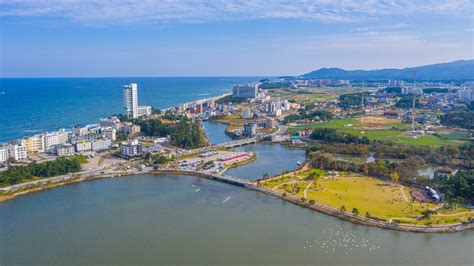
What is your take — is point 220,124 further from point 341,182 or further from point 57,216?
point 57,216

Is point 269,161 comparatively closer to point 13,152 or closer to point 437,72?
point 13,152

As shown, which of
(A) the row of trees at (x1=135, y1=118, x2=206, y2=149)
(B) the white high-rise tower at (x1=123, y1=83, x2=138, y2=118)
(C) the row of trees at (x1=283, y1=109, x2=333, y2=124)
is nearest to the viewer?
(A) the row of trees at (x1=135, y1=118, x2=206, y2=149)

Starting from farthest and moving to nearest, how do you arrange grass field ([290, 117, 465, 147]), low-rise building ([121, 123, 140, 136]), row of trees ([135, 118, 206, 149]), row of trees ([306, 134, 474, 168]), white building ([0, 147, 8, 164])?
→ low-rise building ([121, 123, 140, 136]), grass field ([290, 117, 465, 147]), row of trees ([135, 118, 206, 149]), row of trees ([306, 134, 474, 168]), white building ([0, 147, 8, 164])

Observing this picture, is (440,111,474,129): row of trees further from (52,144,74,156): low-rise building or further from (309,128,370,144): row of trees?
(52,144,74,156): low-rise building

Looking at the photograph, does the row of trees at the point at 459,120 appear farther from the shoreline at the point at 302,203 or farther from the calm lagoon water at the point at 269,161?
the shoreline at the point at 302,203

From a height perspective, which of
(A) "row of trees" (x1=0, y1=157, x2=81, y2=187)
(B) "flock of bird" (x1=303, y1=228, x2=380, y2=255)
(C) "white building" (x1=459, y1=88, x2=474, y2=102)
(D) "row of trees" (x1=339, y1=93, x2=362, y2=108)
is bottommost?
(B) "flock of bird" (x1=303, y1=228, x2=380, y2=255)

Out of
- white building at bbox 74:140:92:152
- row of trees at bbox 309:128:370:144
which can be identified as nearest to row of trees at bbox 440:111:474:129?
row of trees at bbox 309:128:370:144

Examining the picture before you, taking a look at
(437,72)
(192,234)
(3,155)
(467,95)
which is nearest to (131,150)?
(3,155)

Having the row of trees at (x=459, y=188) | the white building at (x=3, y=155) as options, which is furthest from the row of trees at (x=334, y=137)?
the white building at (x=3, y=155)
